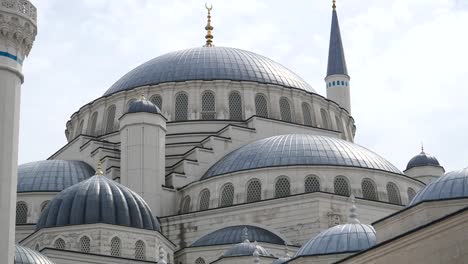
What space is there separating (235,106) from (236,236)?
1092 cm

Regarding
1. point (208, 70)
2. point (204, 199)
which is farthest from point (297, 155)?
point (208, 70)

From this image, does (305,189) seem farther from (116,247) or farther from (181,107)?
(181,107)

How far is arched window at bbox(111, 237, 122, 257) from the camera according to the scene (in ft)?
132

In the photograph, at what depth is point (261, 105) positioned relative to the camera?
5416 centimetres

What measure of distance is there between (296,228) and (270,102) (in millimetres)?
10721

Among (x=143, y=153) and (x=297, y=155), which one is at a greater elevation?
(x=143, y=153)

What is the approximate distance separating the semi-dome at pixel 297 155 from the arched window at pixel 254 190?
23.5 inches

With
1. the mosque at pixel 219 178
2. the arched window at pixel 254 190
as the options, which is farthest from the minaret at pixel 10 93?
the arched window at pixel 254 190

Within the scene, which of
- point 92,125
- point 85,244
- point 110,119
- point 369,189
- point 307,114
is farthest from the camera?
point 92,125

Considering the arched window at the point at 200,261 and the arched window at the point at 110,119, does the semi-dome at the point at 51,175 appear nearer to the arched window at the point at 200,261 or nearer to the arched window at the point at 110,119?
the arched window at the point at 110,119

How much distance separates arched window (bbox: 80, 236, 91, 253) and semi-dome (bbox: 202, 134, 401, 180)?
8533 mm

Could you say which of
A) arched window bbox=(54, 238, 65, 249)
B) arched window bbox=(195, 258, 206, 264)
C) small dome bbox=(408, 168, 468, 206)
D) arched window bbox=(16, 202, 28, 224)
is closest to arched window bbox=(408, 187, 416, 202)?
arched window bbox=(195, 258, 206, 264)

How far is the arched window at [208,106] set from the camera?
5316 cm

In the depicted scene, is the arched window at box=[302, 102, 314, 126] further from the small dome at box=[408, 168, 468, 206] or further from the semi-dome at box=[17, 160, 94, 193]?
the small dome at box=[408, 168, 468, 206]
